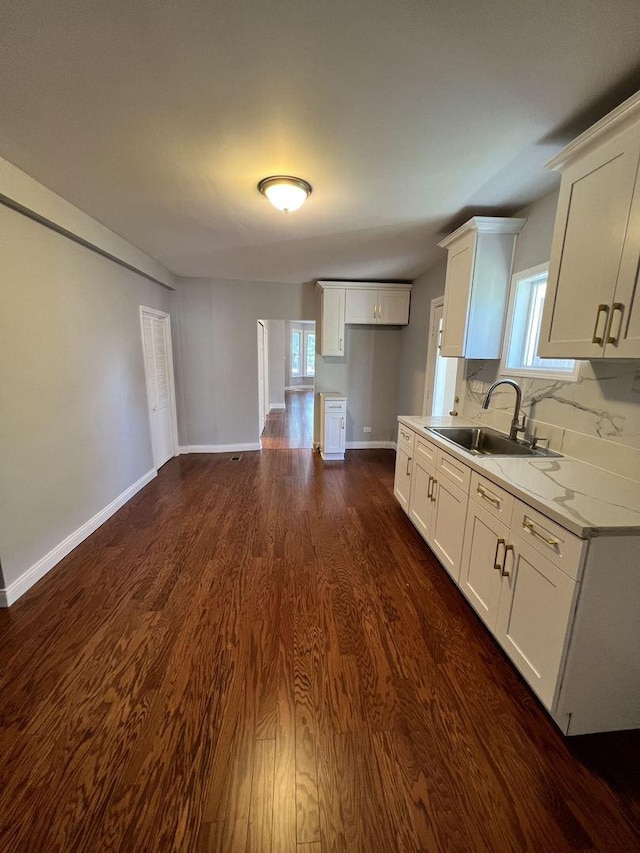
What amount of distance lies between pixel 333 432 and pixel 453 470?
276cm

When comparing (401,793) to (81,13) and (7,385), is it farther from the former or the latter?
(81,13)

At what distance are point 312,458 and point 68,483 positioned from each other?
118 inches

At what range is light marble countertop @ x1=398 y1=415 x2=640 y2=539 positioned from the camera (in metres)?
1.20

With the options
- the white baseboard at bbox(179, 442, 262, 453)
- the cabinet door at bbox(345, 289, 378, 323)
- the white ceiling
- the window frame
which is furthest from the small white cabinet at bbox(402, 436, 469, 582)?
the window frame

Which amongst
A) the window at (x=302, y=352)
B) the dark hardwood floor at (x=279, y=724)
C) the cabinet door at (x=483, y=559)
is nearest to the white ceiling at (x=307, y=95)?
the cabinet door at (x=483, y=559)

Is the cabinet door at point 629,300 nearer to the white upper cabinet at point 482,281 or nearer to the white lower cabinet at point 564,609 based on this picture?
the white lower cabinet at point 564,609

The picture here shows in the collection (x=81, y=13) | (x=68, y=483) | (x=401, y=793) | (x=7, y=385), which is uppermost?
(x=81, y=13)

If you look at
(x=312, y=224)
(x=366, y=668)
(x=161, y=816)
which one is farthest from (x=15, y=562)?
(x=312, y=224)

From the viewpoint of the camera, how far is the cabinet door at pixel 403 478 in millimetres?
2958

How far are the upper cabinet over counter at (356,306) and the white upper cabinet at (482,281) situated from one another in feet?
6.12

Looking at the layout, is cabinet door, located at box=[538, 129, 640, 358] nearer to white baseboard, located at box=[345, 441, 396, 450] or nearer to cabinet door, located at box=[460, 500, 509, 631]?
cabinet door, located at box=[460, 500, 509, 631]

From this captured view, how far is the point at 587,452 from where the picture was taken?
1.87m

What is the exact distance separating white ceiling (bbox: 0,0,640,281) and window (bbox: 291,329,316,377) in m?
9.10

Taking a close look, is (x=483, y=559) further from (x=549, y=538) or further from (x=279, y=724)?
(x=279, y=724)
